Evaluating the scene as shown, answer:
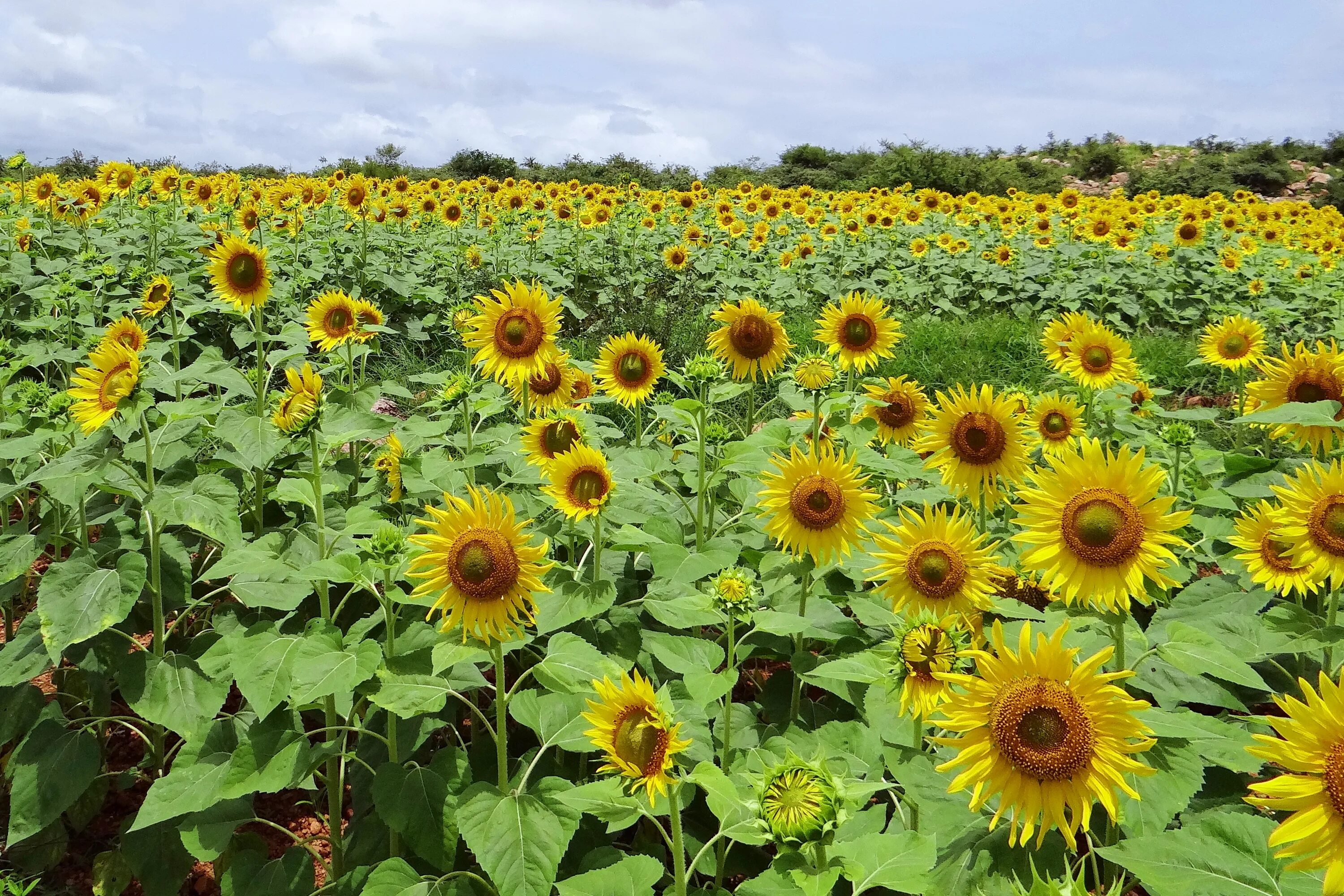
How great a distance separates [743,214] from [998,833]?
13.8m

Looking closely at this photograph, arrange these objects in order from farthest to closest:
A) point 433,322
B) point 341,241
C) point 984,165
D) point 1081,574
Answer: point 984,165 < point 341,241 < point 433,322 < point 1081,574

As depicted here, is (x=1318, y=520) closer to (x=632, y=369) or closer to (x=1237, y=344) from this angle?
(x=632, y=369)

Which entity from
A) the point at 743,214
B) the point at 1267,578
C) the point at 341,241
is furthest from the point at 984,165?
the point at 1267,578

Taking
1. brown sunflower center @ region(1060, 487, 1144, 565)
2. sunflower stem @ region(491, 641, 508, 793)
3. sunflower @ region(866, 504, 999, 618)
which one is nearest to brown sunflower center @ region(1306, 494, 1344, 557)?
brown sunflower center @ region(1060, 487, 1144, 565)

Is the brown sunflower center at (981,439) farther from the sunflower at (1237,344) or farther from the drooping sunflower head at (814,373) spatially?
the sunflower at (1237,344)

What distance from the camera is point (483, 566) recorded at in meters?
1.99

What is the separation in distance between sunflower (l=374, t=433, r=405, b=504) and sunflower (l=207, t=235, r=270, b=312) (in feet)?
2.62

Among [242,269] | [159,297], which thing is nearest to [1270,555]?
[242,269]

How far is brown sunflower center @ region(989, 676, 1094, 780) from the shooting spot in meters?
1.52

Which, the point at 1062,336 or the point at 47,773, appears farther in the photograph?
the point at 1062,336

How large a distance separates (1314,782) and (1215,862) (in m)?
0.38

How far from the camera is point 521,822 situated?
6.81 feet

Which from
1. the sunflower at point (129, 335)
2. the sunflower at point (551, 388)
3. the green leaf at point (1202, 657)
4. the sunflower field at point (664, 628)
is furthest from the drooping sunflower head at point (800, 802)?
the sunflower at point (129, 335)

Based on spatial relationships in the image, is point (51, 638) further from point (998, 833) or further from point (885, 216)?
point (885, 216)
